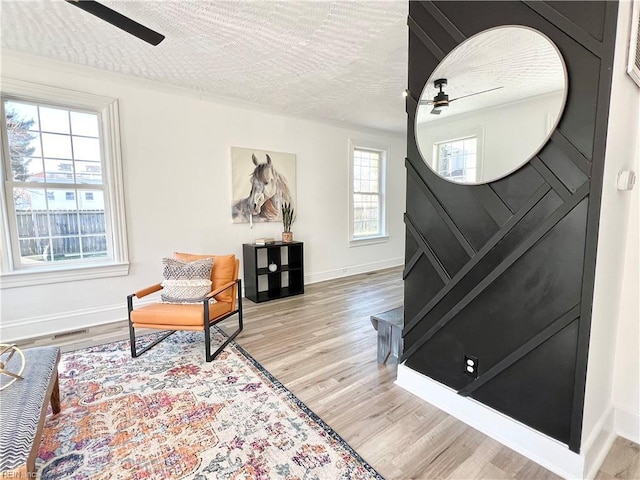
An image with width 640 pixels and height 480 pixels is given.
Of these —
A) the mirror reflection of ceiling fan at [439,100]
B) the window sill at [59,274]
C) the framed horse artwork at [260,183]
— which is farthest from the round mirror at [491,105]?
the window sill at [59,274]

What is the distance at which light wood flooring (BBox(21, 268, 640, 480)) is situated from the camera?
1.50 meters

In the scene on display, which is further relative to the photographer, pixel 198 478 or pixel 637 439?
pixel 637 439

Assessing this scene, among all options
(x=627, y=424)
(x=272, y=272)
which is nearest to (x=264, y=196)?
(x=272, y=272)

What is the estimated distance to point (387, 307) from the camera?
3842mm

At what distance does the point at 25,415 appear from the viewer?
1.26m

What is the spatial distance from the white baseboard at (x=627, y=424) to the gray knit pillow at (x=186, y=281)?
291cm

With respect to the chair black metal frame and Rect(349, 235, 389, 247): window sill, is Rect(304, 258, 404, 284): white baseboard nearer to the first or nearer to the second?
Rect(349, 235, 389, 247): window sill

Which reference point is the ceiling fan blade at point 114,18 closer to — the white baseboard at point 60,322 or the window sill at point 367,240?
the white baseboard at point 60,322

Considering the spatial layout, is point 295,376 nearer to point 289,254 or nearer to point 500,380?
point 500,380

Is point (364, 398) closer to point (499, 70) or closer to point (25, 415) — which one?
point (25, 415)

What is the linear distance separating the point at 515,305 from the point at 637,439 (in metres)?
1.03

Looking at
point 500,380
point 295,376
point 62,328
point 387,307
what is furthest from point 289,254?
point 500,380

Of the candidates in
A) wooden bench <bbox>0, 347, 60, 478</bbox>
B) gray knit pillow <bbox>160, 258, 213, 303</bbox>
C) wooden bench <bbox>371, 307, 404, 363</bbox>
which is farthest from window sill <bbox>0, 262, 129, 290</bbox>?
wooden bench <bbox>371, 307, 404, 363</bbox>

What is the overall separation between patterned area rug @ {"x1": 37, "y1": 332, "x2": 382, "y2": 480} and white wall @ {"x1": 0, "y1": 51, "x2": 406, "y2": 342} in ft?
3.14
